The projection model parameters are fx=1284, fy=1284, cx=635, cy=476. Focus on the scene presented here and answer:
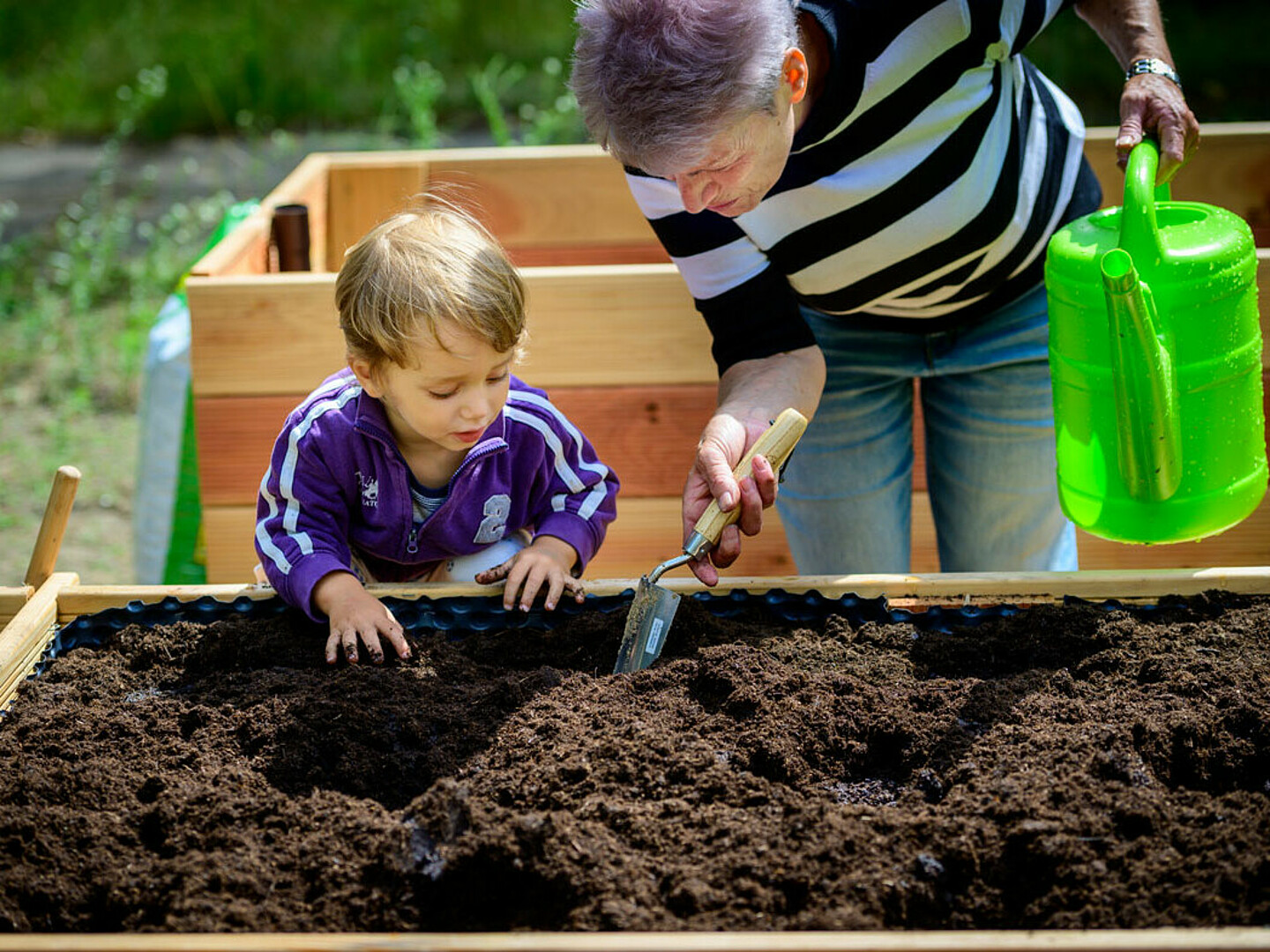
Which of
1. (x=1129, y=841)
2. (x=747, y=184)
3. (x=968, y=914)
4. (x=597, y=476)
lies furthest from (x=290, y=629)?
(x=1129, y=841)

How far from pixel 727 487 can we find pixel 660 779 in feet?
1.42

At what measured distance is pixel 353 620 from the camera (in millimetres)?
1725

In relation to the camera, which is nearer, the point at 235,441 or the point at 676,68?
the point at 676,68

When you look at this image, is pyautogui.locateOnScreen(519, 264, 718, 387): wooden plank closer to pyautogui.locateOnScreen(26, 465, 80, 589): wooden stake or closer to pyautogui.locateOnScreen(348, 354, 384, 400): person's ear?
pyautogui.locateOnScreen(348, 354, 384, 400): person's ear

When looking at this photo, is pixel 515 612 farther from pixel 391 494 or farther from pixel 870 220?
pixel 870 220

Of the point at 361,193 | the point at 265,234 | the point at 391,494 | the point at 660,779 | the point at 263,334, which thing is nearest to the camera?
the point at 660,779

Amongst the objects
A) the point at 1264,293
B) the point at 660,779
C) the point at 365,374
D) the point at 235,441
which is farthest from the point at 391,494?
the point at 1264,293

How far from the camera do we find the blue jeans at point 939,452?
213cm

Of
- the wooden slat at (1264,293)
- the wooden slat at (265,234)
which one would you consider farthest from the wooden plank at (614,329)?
the wooden slat at (1264,293)

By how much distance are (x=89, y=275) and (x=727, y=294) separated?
156 inches

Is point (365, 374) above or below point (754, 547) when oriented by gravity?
above

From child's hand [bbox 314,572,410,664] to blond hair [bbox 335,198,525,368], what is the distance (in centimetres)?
32

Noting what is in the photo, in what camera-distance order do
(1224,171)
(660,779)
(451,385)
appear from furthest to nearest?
(1224,171)
(451,385)
(660,779)

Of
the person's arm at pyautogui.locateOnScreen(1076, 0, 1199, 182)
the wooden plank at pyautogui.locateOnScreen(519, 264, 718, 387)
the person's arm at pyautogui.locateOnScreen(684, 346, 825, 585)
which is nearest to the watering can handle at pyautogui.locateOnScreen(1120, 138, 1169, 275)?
the person's arm at pyautogui.locateOnScreen(1076, 0, 1199, 182)
